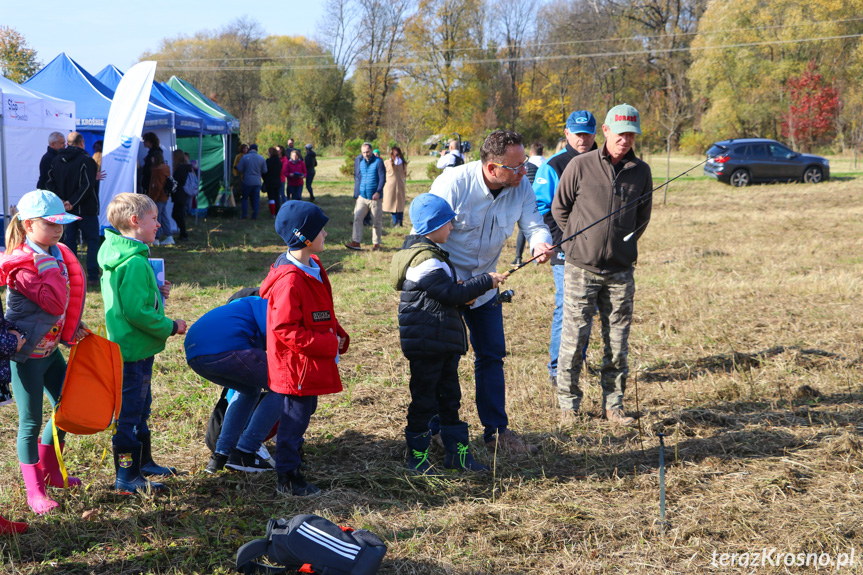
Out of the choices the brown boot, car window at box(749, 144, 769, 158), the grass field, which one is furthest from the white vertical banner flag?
car window at box(749, 144, 769, 158)

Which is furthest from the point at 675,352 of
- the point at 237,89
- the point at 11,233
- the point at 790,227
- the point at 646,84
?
the point at 237,89

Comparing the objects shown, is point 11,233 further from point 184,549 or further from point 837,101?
point 837,101

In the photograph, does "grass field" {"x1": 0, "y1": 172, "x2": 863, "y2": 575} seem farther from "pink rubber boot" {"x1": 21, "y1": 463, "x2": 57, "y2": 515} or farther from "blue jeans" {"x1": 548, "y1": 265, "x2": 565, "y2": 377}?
"blue jeans" {"x1": 548, "y1": 265, "x2": 565, "y2": 377}

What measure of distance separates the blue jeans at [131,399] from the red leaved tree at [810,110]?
40.9 meters

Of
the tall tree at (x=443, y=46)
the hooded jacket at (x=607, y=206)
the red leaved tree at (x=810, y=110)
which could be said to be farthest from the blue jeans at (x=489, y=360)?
the tall tree at (x=443, y=46)

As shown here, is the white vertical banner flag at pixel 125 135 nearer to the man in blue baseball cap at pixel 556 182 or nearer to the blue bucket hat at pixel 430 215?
the man in blue baseball cap at pixel 556 182

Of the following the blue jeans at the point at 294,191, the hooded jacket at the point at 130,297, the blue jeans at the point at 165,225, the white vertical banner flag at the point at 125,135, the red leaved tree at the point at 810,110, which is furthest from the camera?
the red leaved tree at the point at 810,110

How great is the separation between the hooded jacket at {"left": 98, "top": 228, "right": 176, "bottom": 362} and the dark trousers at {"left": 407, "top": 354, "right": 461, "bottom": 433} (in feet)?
4.23

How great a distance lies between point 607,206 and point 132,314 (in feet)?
9.32

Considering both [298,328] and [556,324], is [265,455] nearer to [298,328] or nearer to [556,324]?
[298,328]

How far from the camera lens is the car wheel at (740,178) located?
2300 cm

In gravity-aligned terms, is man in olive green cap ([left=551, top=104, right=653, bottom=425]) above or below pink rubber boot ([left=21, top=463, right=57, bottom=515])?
above

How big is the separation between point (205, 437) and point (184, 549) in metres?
1.27

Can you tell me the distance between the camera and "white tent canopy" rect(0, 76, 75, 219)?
385 inches
